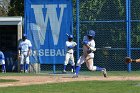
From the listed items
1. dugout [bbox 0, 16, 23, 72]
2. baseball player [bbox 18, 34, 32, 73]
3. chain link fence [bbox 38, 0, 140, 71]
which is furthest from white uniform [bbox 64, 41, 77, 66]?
dugout [bbox 0, 16, 23, 72]

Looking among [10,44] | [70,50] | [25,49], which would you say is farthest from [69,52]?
[10,44]

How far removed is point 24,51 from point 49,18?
2.00m

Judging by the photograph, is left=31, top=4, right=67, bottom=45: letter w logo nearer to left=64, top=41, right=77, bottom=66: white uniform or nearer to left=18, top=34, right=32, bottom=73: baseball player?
left=18, top=34, right=32, bottom=73: baseball player

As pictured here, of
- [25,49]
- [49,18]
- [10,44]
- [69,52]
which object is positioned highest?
[49,18]

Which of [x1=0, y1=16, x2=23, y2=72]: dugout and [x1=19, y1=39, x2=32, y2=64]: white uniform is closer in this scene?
[x1=19, y1=39, x2=32, y2=64]: white uniform

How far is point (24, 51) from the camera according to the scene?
23562 millimetres

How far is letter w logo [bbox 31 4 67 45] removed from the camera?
76.8ft

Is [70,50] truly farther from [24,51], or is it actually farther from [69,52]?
[24,51]

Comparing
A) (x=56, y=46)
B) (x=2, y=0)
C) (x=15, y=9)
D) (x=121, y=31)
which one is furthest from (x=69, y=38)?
(x=2, y=0)

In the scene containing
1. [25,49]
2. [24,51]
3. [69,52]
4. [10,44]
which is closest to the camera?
[69,52]

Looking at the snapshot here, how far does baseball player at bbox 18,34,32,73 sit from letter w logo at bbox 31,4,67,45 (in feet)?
2.32

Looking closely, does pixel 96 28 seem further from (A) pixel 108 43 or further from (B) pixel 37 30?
(B) pixel 37 30

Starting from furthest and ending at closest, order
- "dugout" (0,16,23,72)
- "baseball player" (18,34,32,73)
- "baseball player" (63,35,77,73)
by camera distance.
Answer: "dugout" (0,16,23,72)
"baseball player" (18,34,32,73)
"baseball player" (63,35,77,73)

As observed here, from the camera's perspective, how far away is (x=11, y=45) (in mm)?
25875
